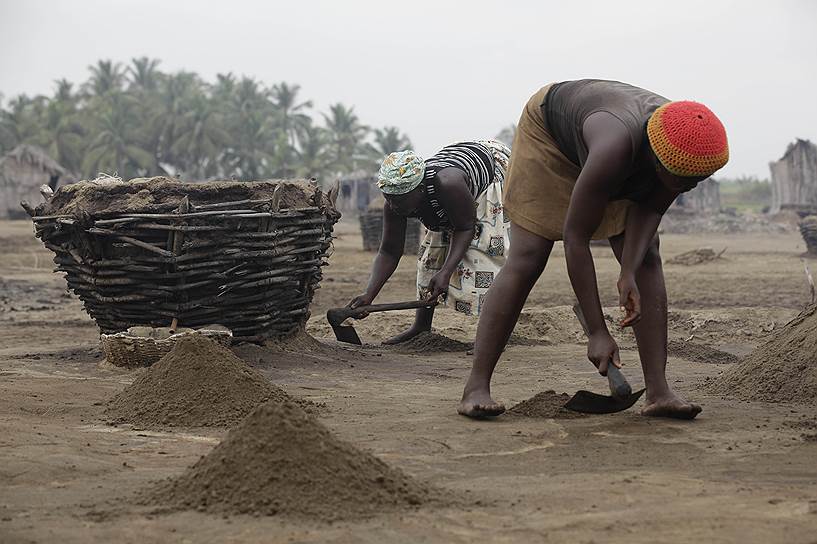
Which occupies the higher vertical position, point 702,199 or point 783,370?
point 783,370

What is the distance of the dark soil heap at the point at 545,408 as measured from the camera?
3.96m

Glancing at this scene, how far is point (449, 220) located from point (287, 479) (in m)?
3.84

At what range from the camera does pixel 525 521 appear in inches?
97.3

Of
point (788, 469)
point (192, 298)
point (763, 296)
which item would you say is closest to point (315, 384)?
point (192, 298)

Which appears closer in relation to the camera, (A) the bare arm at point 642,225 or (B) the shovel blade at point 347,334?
(A) the bare arm at point 642,225

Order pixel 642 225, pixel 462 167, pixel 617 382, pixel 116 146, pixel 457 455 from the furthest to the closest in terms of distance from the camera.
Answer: pixel 116 146, pixel 462 167, pixel 642 225, pixel 617 382, pixel 457 455

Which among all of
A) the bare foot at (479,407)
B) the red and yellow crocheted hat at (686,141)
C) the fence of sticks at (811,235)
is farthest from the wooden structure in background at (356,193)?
the red and yellow crocheted hat at (686,141)

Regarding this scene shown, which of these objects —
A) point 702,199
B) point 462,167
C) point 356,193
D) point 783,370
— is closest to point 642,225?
point 783,370

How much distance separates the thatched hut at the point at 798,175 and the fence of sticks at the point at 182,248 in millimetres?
26133

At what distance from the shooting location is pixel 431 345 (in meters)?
6.61

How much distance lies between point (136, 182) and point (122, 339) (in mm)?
962

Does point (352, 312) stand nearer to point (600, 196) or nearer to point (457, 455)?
point (600, 196)

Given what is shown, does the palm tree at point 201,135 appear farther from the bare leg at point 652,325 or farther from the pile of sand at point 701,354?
the bare leg at point 652,325

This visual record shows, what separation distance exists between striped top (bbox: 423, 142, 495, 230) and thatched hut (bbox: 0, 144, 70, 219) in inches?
1233
